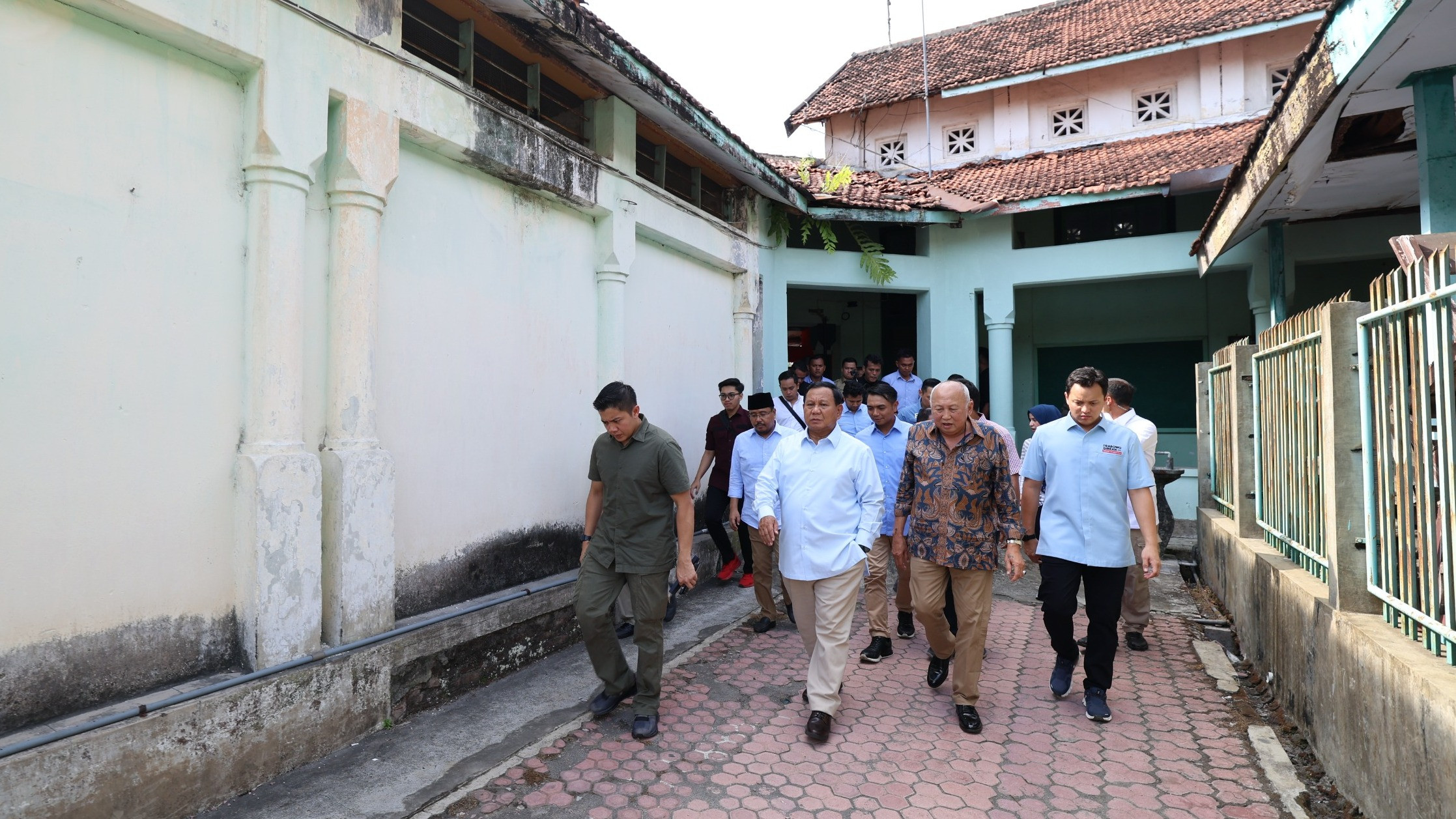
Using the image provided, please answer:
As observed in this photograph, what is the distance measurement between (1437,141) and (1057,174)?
6.59 metres

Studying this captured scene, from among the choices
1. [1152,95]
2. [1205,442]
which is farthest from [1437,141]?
[1152,95]

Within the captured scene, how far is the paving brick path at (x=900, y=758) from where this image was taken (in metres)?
3.34

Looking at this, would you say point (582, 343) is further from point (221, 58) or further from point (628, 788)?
point (628, 788)

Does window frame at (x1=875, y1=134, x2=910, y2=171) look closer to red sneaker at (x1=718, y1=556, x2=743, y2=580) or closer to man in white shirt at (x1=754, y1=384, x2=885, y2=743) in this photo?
red sneaker at (x1=718, y1=556, x2=743, y2=580)

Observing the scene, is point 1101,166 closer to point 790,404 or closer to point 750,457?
point 790,404

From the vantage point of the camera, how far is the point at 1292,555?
4762 millimetres

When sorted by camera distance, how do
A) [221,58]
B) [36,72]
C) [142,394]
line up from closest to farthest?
[36,72] < [142,394] < [221,58]

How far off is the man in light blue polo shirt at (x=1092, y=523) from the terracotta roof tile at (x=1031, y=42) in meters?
10.6

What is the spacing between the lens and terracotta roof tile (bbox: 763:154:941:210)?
32.4 ft

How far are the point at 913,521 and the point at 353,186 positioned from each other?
3.45 meters

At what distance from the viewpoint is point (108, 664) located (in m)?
3.27

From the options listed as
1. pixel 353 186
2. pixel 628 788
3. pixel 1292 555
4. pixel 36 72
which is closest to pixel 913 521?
pixel 628 788

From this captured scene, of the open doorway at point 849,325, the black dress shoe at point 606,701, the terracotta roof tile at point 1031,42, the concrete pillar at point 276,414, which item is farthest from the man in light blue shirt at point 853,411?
the terracotta roof tile at point 1031,42

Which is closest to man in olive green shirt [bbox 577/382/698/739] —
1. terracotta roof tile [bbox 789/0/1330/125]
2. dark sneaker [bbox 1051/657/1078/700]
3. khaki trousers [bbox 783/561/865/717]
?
khaki trousers [bbox 783/561/865/717]
